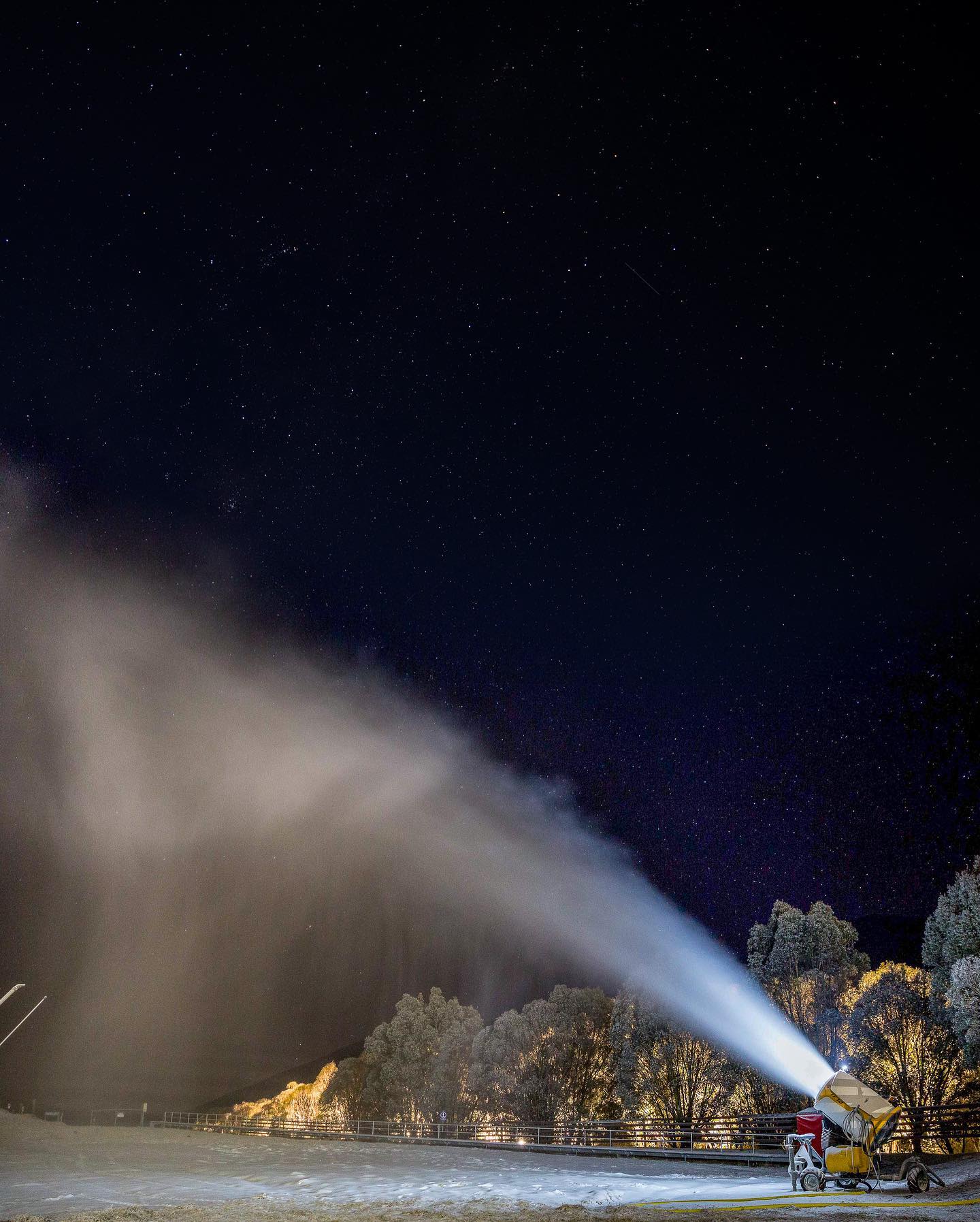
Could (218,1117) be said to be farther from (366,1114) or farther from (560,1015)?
(560,1015)

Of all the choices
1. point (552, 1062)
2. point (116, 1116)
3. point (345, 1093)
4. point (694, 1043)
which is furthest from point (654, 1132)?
point (116, 1116)

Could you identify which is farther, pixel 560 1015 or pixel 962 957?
pixel 560 1015

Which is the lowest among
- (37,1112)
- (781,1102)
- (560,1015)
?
(37,1112)

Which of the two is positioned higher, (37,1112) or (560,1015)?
(560,1015)

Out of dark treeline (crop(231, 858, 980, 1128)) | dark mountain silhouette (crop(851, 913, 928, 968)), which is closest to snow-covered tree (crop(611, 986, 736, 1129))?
dark treeline (crop(231, 858, 980, 1128))

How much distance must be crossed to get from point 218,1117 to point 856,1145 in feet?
365

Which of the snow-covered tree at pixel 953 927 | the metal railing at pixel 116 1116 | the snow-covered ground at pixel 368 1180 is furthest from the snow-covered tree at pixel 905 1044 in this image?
the metal railing at pixel 116 1116

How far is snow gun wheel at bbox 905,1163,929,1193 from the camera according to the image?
1698 cm

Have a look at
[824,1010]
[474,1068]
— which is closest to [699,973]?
[824,1010]

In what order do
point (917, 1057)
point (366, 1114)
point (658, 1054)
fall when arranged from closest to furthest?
point (917, 1057) < point (658, 1054) < point (366, 1114)

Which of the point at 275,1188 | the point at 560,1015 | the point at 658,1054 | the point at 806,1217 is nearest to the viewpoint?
the point at 806,1217

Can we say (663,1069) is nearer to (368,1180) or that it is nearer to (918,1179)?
(368,1180)

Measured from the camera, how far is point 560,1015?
215ft

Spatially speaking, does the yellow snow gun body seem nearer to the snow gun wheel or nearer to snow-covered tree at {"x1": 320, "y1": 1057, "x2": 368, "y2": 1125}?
the snow gun wheel
